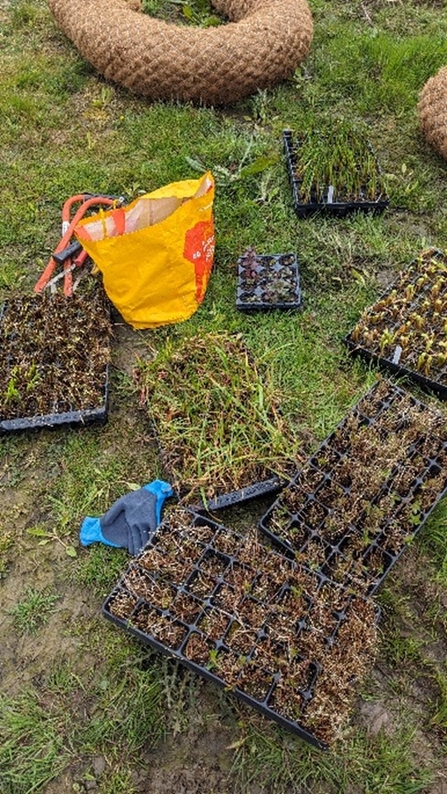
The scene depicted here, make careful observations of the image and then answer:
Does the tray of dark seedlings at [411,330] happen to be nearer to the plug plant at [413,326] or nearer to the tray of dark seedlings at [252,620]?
the plug plant at [413,326]

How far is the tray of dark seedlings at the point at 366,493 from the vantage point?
246 cm

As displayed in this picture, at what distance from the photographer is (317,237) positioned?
3775mm

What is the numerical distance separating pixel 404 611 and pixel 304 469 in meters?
0.66

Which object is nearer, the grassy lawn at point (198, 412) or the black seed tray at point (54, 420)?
the grassy lawn at point (198, 412)

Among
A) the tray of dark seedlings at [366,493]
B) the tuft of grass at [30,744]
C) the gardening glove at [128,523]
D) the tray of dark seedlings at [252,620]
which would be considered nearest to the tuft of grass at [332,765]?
the tray of dark seedlings at [252,620]

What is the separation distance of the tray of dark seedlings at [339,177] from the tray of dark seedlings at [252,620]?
7.36 ft

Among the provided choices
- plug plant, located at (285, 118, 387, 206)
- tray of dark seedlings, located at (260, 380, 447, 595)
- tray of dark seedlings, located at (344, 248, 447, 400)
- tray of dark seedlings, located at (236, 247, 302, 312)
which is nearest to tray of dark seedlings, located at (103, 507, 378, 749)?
tray of dark seedlings, located at (260, 380, 447, 595)

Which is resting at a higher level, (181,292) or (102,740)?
(181,292)

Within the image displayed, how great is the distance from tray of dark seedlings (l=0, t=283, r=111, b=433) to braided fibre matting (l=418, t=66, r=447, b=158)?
7.87 feet

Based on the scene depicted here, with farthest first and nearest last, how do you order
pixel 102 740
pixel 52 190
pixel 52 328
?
pixel 52 190, pixel 52 328, pixel 102 740

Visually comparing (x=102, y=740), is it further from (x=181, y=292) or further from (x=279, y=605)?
(x=181, y=292)

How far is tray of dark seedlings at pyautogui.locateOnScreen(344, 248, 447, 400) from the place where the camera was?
3115mm

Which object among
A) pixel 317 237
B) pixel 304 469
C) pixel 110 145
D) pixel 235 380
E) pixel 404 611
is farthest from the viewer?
pixel 110 145

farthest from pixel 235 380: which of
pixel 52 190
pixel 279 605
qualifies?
pixel 52 190
